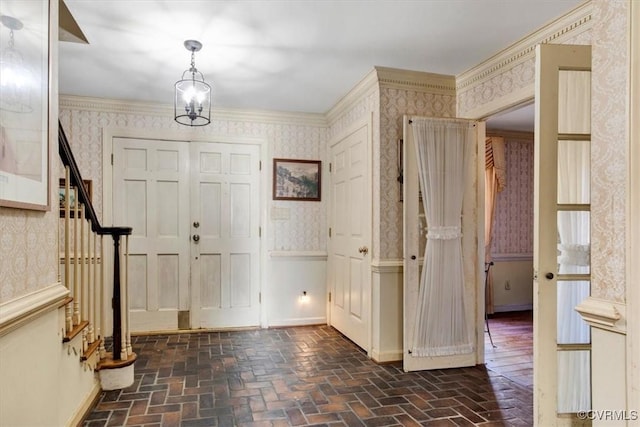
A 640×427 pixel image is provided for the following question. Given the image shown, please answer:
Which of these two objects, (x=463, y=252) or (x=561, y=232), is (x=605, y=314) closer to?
(x=561, y=232)

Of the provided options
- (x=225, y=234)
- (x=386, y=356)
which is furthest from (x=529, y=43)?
(x=225, y=234)

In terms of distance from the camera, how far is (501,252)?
17.9 feet

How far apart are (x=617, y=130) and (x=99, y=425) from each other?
9.69 feet

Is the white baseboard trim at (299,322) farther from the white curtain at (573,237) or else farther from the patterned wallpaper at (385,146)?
the white curtain at (573,237)

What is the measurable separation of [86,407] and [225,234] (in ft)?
7.52

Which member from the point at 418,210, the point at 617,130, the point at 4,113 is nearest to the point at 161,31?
the point at 4,113

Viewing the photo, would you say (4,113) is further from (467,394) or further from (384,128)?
(467,394)

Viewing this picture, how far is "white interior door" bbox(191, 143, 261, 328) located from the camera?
14.3 ft

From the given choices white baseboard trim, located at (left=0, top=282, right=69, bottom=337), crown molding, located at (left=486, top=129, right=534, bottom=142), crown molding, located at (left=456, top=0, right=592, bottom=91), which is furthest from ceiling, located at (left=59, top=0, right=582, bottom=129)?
crown molding, located at (left=486, top=129, right=534, bottom=142)

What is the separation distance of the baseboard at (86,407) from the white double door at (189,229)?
162cm

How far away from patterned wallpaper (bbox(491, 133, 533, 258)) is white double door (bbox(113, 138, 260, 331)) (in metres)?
3.40

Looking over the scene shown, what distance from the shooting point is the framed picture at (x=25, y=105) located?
52.9 inches

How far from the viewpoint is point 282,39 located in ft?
9.02

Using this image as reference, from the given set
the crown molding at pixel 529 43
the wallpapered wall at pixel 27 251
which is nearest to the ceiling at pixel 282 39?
the crown molding at pixel 529 43
